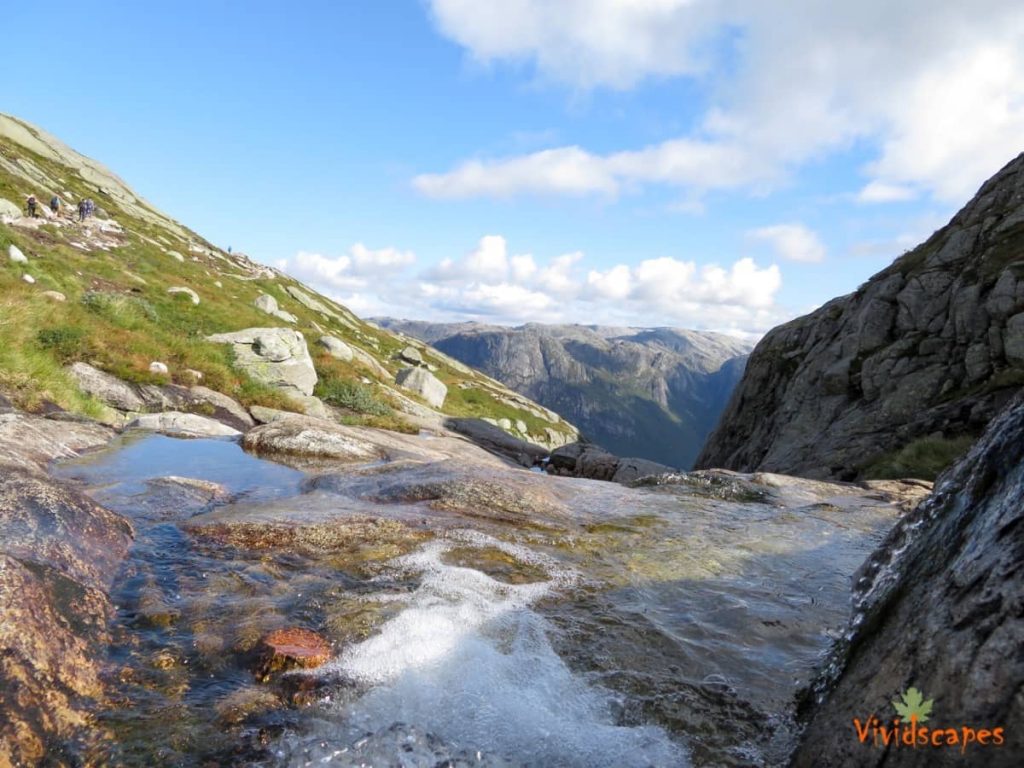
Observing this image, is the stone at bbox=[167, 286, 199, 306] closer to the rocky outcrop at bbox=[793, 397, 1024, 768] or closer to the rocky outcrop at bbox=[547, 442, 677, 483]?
the rocky outcrop at bbox=[547, 442, 677, 483]

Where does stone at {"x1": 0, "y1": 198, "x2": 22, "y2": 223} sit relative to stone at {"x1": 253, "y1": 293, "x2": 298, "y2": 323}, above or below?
above

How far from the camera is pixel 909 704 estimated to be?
406 centimetres

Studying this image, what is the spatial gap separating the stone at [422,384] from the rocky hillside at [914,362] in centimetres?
3613

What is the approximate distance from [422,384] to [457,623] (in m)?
57.2

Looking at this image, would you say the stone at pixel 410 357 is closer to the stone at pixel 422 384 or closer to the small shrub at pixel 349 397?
the stone at pixel 422 384

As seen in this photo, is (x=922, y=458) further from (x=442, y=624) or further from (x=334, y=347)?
(x=334, y=347)

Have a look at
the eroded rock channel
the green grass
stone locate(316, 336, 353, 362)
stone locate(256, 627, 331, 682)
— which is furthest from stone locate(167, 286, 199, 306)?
the green grass

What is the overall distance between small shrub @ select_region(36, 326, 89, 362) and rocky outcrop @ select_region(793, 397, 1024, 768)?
2715cm

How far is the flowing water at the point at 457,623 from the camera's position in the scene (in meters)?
5.63

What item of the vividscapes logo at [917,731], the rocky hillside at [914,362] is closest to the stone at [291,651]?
the vividscapes logo at [917,731]

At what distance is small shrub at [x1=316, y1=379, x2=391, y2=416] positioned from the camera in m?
36.6

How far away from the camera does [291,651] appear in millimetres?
6660

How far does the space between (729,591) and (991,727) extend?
22.6 ft

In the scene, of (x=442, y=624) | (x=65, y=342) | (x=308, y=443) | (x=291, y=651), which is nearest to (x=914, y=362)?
(x=308, y=443)
